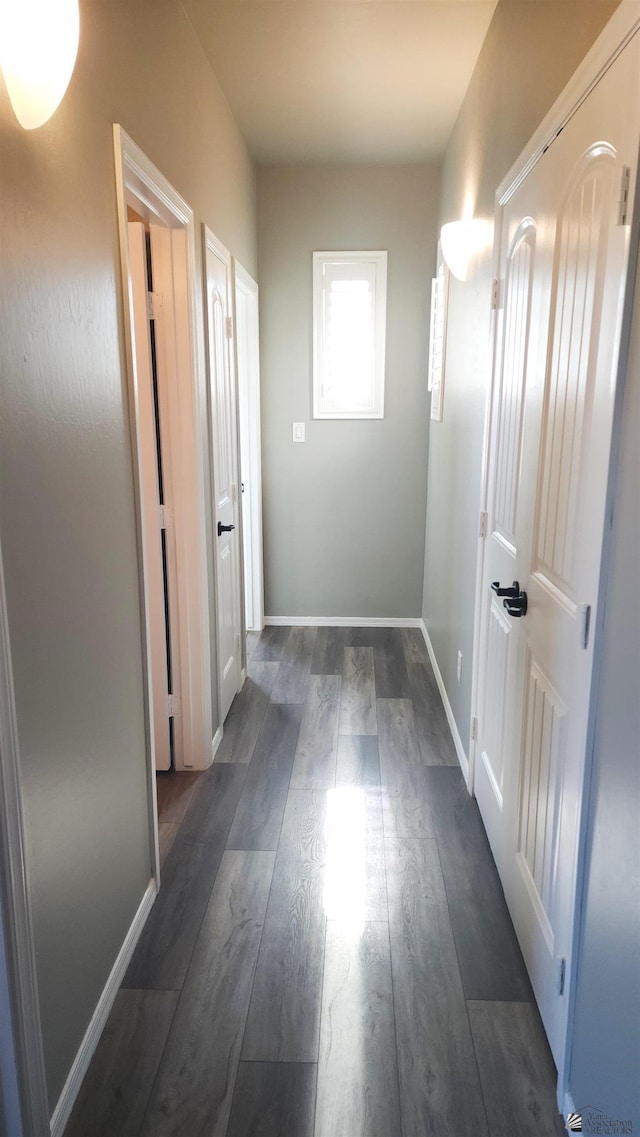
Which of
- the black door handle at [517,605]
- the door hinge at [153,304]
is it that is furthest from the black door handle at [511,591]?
the door hinge at [153,304]

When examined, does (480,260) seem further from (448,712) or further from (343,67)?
(448,712)

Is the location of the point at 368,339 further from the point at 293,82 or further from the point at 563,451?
the point at 563,451

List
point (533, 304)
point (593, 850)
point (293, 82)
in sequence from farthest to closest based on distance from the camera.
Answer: point (293, 82) → point (533, 304) → point (593, 850)

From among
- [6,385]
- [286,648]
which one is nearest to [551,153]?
[6,385]

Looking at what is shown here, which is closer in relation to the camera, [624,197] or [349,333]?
[624,197]

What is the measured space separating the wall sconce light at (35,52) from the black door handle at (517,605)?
146 cm

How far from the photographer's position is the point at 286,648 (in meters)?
4.37

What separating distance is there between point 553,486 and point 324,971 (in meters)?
1.35

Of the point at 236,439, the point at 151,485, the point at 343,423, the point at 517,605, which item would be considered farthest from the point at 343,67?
the point at 517,605

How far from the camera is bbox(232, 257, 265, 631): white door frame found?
13.9 ft

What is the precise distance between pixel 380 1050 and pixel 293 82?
3390 millimetres

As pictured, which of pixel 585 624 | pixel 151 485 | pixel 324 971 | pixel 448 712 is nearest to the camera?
pixel 585 624

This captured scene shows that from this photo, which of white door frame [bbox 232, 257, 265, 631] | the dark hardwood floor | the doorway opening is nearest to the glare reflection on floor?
the dark hardwood floor

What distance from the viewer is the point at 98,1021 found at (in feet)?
5.44
